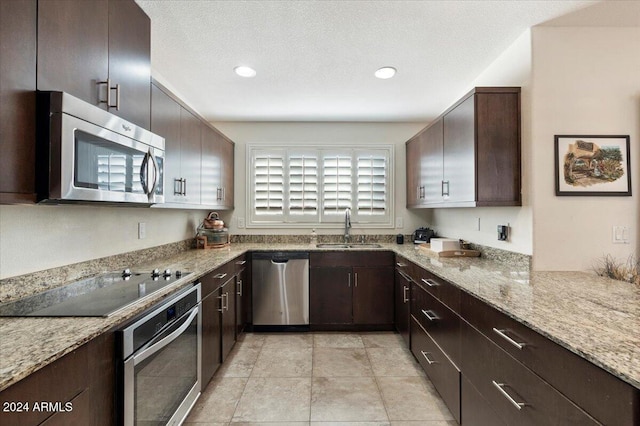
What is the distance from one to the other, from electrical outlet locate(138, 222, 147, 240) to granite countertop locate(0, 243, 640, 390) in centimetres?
76

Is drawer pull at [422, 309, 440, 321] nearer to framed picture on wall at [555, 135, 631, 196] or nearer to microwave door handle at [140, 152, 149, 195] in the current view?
framed picture on wall at [555, 135, 631, 196]

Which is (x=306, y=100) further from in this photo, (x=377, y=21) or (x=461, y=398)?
(x=461, y=398)

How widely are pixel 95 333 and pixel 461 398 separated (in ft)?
5.87

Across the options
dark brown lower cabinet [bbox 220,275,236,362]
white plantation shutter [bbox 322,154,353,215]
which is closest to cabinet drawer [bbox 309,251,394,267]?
white plantation shutter [bbox 322,154,353,215]

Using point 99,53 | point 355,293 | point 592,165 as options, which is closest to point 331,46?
point 99,53

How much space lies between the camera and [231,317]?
2.77 meters

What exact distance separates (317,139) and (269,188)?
0.87 meters

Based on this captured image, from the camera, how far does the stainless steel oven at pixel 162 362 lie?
1.24 m

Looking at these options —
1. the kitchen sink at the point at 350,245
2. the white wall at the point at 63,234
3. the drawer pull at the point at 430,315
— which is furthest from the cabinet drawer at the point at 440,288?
the white wall at the point at 63,234

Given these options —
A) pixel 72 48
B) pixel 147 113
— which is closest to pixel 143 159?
pixel 147 113

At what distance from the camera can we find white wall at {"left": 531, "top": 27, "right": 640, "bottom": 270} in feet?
6.63

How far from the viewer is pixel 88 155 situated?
4.23ft

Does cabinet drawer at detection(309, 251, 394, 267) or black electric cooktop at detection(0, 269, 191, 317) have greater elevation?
black electric cooktop at detection(0, 269, 191, 317)

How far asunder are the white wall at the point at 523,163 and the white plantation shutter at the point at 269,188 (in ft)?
7.31
